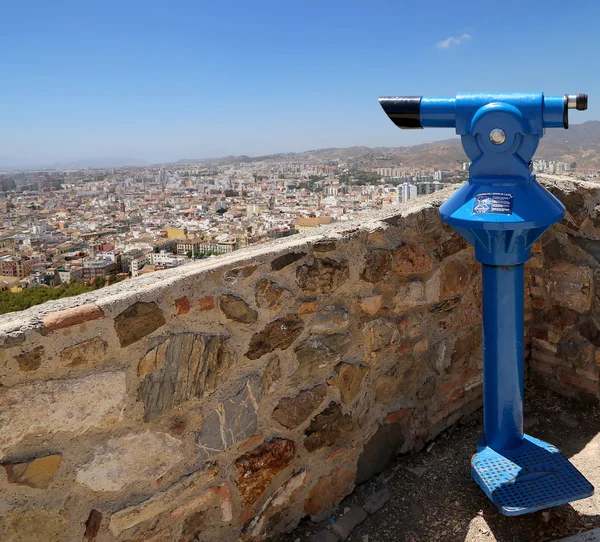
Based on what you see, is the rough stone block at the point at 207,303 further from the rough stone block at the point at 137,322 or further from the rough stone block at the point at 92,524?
the rough stone block at the point at 92,524

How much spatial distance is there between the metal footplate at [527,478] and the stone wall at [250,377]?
38cm

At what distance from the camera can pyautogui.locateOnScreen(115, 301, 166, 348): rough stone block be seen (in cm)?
120

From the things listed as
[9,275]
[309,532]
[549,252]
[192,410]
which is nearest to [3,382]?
[192,410]

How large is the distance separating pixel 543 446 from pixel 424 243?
2.50 ft

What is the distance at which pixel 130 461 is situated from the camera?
1.26 metres

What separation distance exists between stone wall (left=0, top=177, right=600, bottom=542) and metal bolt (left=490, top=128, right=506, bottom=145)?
1.56ft

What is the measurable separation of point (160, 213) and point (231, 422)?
57.6 meters

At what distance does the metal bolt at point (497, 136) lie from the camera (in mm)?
1312

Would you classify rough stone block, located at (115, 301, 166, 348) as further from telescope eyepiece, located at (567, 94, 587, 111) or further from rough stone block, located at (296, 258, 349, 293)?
telescope eyepiece, located at (567, 94, 587, 111)

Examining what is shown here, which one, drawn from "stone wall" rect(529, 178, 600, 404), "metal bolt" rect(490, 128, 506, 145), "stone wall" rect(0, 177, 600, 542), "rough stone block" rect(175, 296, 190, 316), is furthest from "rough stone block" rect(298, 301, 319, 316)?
"stone wall" rect(529, 178, 600, 404)

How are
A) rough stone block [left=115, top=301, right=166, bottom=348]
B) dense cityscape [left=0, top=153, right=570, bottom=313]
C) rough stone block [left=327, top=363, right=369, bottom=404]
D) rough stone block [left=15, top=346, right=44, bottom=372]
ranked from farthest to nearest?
dense cityscape [left=0, top=153, right=570, bottom=313], rough stone block [left=327, top=363, right=369, bottom=404], rough stone block [left=115, top=301, right=166, bottom=348], rough stone block [left=15, top=346, right=44, bottom=372]

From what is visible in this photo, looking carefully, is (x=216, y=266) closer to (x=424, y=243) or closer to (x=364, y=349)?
(x=364, y=349)

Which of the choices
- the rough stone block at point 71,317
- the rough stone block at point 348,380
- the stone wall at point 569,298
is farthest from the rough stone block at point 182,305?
the stone wall at point 569,298

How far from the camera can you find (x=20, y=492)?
110 centimetres
